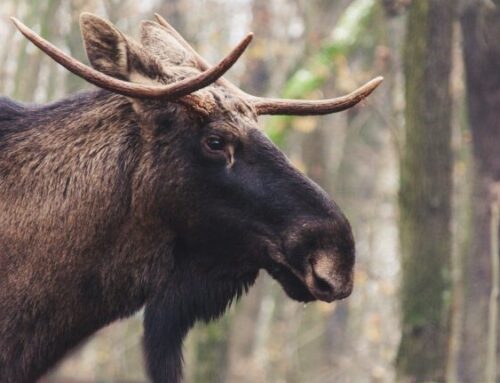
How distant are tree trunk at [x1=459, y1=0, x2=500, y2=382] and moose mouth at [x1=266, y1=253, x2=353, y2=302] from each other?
8.88 metres

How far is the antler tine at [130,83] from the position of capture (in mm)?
5207

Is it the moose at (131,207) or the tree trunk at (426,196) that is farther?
the tree trunk at (426,196)

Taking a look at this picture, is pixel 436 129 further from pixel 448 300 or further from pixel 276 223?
pixel 276 223

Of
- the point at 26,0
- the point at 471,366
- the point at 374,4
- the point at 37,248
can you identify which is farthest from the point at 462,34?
the point at 37,248

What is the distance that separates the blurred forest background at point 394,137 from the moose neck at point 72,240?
1.68 ft

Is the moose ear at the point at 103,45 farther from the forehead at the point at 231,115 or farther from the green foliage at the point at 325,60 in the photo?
the green foliage at the point at 325,60

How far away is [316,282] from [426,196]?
16.9 ft

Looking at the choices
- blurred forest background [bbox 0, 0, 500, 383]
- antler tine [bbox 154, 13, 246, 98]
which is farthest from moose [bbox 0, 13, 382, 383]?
blurred forest background [bbox 0, 0, 500, 383]

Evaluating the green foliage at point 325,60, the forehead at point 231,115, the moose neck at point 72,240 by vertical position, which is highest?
the green foliage at point 325,60

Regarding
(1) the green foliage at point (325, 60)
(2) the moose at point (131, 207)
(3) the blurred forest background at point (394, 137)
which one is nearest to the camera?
(2) the moose at point (131, 207)

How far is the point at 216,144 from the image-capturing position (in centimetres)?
555

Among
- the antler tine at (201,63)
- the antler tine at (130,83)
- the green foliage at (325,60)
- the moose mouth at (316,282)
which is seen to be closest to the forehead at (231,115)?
the antler tine at (201,63)

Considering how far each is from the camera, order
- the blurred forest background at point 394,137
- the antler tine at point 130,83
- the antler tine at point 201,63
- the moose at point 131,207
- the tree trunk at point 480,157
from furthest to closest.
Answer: the tree trunk at point 480,157, the blurred forest background at point 394,137, the antler tine at point 201,63, the moose at point 131,207, the antler tine at point 130,83

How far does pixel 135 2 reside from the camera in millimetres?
21516
